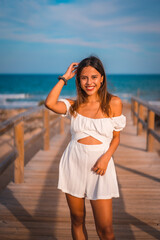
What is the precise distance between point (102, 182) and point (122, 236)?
0.99 metres

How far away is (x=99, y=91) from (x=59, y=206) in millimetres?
1652

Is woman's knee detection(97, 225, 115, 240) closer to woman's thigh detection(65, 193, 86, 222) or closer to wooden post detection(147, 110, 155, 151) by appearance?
woman's thigh detection(65, 193, 86, 222)

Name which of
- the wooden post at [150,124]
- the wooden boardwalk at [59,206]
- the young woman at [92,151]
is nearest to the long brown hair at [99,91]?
the young woman at [92,151]

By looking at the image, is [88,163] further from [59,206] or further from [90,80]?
[59,206]

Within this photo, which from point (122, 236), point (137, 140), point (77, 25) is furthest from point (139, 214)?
point (77, 25)

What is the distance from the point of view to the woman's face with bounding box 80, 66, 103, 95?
171 centimetres

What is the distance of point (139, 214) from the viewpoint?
9.02ft

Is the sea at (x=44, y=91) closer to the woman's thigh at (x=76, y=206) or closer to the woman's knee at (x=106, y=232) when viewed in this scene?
the woman's thigh at (x=76, y=206)

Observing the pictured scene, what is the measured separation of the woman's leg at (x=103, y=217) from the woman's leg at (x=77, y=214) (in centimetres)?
12

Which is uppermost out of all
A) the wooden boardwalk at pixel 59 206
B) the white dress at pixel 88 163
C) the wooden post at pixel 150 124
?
the white dress at pixel 88 163

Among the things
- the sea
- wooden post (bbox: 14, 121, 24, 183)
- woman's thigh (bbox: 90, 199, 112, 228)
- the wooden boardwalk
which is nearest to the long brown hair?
the sea

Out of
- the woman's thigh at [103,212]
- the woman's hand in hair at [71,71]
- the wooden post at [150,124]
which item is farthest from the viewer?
the wooden post at [150,124]

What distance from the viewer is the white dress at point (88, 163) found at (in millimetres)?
1643

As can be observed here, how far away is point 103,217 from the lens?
1.57 m
